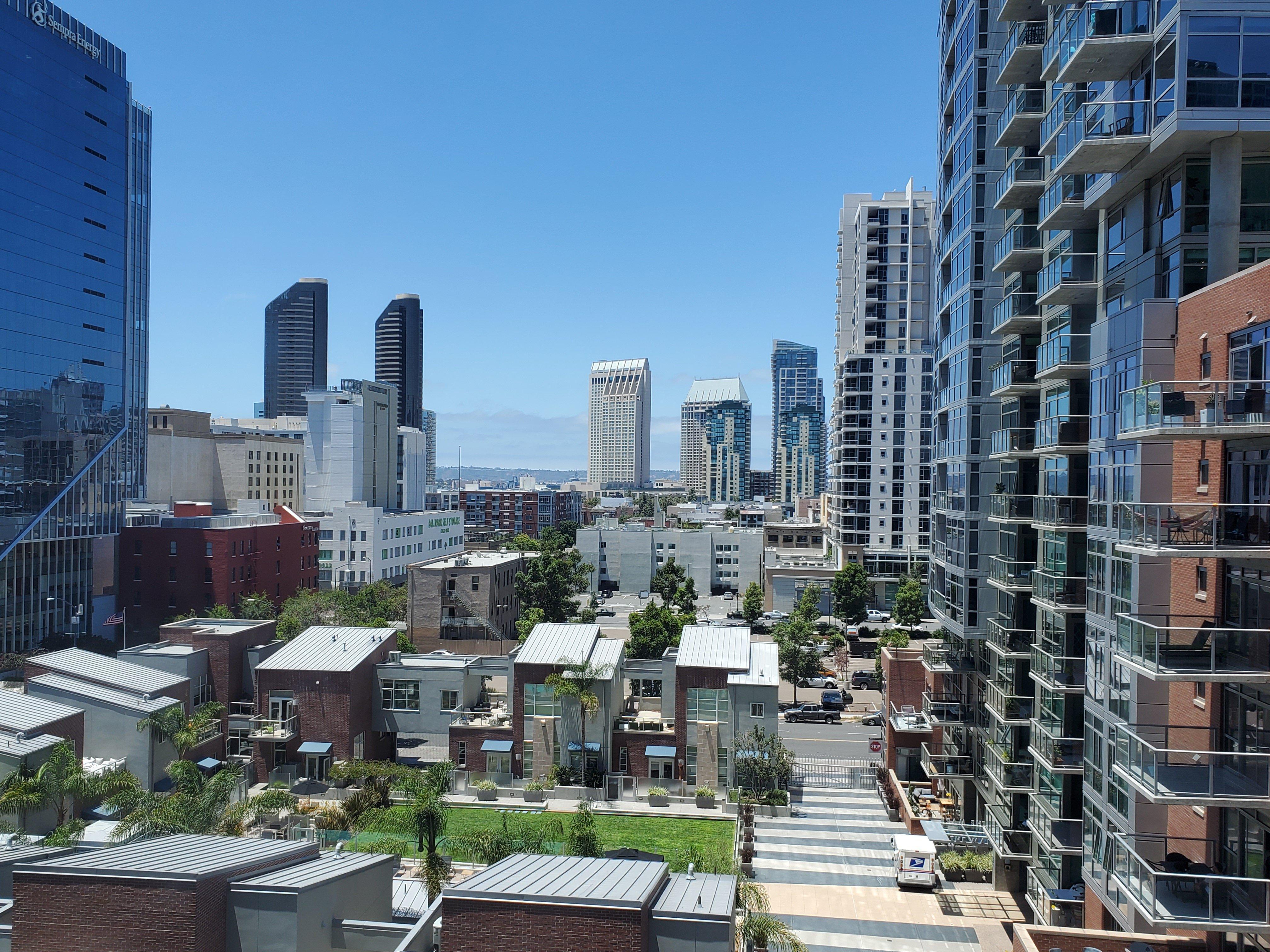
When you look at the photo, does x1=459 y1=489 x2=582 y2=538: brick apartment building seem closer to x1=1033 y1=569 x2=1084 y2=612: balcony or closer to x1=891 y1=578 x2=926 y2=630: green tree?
x1=891 y1=578 x2=926 y2=630: green tree

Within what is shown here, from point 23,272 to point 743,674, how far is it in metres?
65.1

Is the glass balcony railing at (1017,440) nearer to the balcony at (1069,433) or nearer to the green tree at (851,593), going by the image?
the balcony at (1069,433)

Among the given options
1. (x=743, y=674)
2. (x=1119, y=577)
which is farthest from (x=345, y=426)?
(x=1119, y=577)

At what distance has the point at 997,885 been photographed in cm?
2838

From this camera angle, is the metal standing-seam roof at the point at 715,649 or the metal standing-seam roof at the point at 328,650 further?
the metal standing-seam roof at the point at 328,650

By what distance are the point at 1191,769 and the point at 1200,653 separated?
1931mm

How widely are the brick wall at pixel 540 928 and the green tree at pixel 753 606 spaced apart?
68287mm

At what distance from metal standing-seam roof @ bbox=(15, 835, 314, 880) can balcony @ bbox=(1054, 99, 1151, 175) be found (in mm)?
20850

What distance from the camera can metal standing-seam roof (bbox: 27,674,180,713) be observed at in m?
35.7

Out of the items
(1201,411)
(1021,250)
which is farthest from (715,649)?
(1201,411)

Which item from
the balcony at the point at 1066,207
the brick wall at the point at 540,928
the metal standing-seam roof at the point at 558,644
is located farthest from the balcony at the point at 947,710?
the brick wall at the point at 540,928

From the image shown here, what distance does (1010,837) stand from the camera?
1045 inches

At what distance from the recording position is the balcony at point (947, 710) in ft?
108

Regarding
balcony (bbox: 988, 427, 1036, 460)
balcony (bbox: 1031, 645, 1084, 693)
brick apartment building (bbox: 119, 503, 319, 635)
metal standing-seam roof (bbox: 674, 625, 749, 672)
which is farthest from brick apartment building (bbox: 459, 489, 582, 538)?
balcony (bbox: 1031, 645, 1084, 693)
